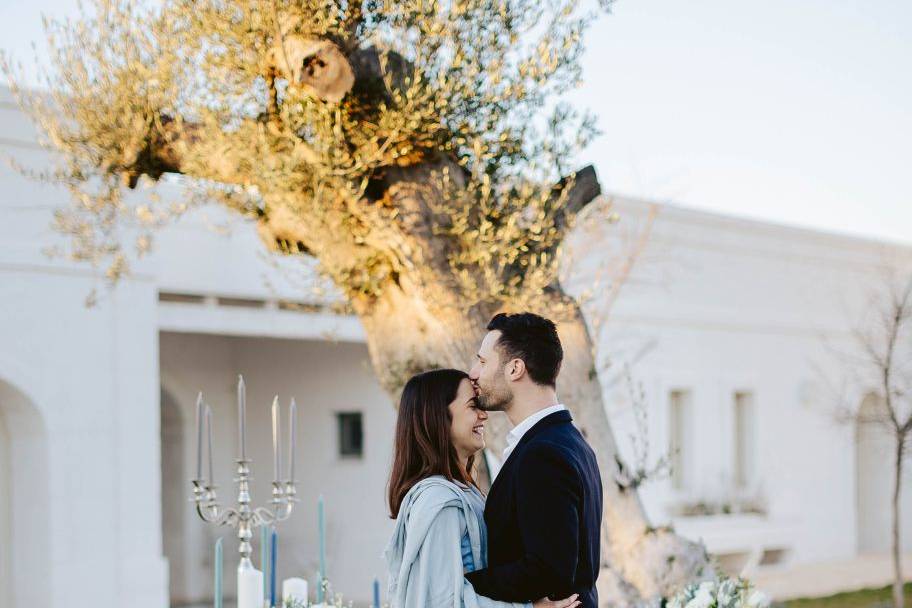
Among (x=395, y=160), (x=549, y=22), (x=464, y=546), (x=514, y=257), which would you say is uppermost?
(x=549, y=22)

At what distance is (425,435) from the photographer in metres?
3.29

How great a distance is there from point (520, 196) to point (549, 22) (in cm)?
80

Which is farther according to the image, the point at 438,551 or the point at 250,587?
the point at 250,587

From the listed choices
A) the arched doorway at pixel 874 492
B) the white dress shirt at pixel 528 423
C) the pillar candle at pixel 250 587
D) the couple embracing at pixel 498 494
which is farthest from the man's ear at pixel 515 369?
the arched doorway at pixel 874 492

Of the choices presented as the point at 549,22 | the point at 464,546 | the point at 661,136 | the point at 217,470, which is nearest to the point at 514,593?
the point at 464,546

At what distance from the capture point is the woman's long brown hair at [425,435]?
129 inches

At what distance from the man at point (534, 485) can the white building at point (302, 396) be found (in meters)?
3.01

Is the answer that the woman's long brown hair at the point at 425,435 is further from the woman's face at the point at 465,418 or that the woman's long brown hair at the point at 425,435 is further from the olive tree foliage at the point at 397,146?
the olive tree foliage at the point at 397,146

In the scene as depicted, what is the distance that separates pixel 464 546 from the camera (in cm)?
318

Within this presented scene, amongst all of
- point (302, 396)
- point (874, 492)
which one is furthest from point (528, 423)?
point (874, 492)

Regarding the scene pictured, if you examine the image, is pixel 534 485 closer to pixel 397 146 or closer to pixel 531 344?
pixel 531 344

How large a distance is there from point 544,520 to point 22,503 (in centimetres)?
674

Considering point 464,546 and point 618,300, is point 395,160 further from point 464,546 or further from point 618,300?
point 618,300

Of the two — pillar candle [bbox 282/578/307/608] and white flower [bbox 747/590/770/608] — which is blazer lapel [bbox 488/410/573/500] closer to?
white flower [bbox 747/590/770/608]
